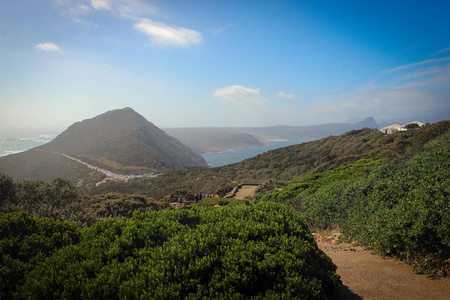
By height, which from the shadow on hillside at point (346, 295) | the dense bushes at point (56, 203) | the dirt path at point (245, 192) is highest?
the dense bushes at point (56, 203)

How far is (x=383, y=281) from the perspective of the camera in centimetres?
475

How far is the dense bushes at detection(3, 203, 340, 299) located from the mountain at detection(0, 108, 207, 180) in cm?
5918

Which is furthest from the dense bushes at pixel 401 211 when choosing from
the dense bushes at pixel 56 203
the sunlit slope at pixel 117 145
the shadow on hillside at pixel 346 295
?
the sunlit slope at pixel 117 145

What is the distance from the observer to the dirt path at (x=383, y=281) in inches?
166

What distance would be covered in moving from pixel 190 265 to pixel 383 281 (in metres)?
4.04

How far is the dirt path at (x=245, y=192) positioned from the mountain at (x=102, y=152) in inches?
1889

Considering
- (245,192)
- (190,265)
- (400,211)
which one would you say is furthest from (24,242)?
(245,192)

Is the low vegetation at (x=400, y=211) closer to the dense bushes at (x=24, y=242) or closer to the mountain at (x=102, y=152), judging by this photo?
the dense bushes at (x=24, y=242)

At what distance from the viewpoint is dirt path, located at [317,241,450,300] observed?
13.9 ft

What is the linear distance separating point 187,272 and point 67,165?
75592 millimetres

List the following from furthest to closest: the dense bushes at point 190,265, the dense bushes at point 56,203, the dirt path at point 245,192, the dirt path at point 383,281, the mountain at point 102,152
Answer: the mountain at point 102,152 < the dirt path at point 245,192 < the dense bushes at point 56,203 < the dirt path at point 383,281 < the dense bushes at point 190,265

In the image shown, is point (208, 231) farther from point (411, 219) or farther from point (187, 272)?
point (411, 219)

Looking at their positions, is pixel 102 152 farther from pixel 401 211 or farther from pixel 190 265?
pixel 401 211

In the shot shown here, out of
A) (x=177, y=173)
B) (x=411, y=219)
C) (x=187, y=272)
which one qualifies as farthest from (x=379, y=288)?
(x=177, y=173)
